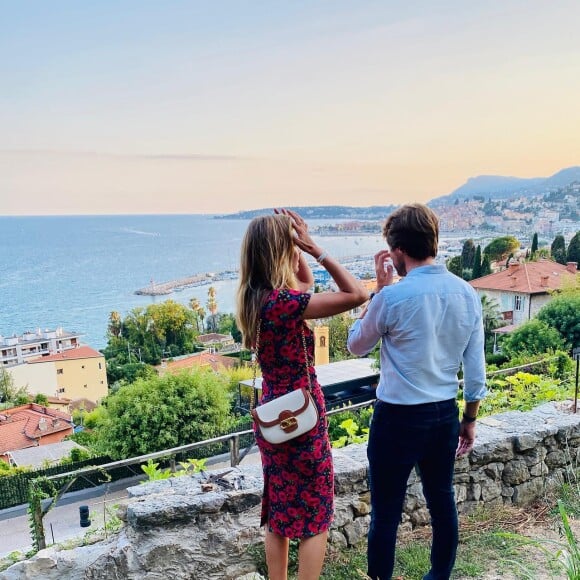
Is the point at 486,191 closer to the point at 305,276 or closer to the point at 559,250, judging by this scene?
the point at 559,250

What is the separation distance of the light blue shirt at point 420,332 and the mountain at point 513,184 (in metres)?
61.5

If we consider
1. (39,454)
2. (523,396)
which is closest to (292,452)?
(523,396)

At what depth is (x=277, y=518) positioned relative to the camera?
5.41 ft

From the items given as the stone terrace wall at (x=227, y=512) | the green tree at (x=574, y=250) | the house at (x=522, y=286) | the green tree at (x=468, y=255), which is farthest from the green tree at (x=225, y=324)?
the stone terrace wall at (x=227, y=512)

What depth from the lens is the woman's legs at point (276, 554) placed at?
1.68 m

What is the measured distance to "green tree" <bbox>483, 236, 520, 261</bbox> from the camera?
47.9 meters

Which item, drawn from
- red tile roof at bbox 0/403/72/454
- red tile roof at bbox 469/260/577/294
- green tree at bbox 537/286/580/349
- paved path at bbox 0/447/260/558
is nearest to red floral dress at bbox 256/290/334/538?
paved path at bbox 0/447/260/558

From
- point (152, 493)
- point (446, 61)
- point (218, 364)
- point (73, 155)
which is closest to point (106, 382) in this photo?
point (218, 364)

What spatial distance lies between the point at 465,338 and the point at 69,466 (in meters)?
16.9

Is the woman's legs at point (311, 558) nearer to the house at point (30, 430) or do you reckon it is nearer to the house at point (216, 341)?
the house at point (30, 430)

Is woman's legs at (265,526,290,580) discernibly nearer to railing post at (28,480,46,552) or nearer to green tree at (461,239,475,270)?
railing post at (28,480,46,552)

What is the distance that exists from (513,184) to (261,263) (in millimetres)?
116971

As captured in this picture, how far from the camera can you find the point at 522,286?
3341 centimetres

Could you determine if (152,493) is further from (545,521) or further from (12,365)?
(12,365)
